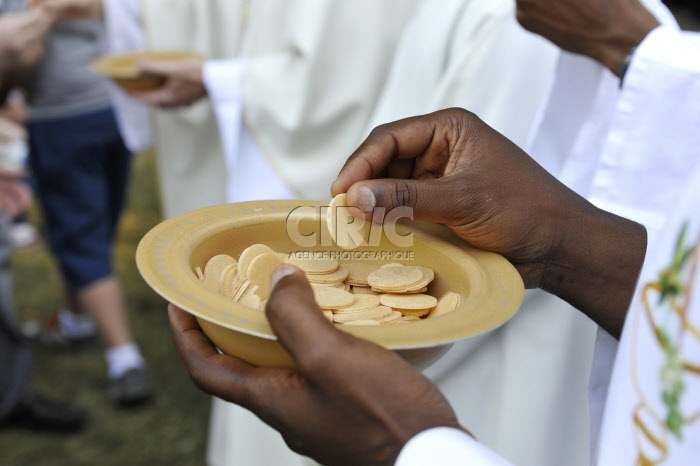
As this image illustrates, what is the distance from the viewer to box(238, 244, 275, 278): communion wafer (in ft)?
3.13

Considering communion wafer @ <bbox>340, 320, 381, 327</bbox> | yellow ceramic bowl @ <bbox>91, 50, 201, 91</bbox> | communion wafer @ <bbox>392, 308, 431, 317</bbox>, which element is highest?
communion wafer @ <bbox>340, 320, 381, 327</bbox>

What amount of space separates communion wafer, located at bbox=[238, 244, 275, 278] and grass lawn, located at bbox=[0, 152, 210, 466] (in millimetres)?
1777

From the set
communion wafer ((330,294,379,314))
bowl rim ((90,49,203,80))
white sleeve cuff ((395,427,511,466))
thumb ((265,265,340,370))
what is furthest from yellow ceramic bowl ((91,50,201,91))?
white sleeve cuff ((395,427,511,466))

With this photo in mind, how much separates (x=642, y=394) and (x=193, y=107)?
2.22 m

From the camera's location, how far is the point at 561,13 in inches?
58.2

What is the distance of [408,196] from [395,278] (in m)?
0.13

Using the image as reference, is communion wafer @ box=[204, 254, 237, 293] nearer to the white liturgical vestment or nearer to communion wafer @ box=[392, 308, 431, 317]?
communion wafer @ box=[392, 308, 431, 317]

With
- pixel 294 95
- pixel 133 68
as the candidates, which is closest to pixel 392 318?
pixel 294 95

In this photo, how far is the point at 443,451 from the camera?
704 mm

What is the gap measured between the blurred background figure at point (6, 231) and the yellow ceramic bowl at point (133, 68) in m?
0.30

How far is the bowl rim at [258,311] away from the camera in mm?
766

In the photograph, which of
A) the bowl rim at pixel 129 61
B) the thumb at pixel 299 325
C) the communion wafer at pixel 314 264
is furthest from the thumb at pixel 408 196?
the bowl rim at pixel 129 61

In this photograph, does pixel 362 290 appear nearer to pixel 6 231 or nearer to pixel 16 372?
pixel 16 372

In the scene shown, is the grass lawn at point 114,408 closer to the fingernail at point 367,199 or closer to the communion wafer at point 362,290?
the communion wafer at point 362,290
